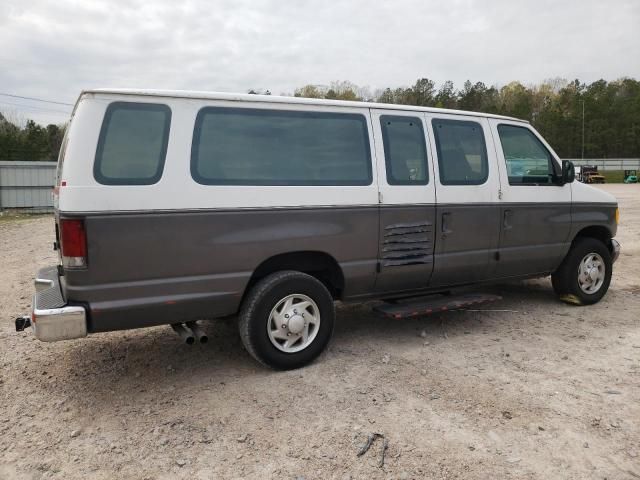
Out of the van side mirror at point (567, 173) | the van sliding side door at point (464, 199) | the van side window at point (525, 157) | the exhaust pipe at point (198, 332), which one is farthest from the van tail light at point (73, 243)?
the van side mirror at point (567, 173)

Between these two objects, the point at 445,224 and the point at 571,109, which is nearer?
the point at 445,224

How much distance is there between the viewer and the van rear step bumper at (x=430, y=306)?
488cm

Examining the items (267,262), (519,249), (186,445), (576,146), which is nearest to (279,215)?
(267,262)

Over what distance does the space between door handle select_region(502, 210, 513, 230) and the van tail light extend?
408 cm

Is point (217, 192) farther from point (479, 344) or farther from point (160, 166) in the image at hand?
point (479, 344)

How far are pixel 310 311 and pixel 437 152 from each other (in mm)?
2011

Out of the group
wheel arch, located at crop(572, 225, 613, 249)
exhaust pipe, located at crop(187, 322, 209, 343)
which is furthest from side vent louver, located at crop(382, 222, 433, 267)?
wheel arch, located at crop(572, 225, 613, 249)

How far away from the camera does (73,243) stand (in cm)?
356

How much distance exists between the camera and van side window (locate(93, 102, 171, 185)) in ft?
12.0

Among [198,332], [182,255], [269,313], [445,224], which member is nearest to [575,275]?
[445,224]

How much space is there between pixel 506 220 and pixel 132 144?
3826 mm

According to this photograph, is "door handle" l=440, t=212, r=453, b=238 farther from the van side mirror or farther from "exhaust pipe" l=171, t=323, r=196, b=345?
"exhaust pipe" l=171, t=323, r=196, b=345

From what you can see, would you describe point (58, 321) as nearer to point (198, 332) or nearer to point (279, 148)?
point (198, 332)

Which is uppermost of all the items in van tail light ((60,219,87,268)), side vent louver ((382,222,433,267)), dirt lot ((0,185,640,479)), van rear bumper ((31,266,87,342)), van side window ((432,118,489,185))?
van side window ((432,118,489,185))
